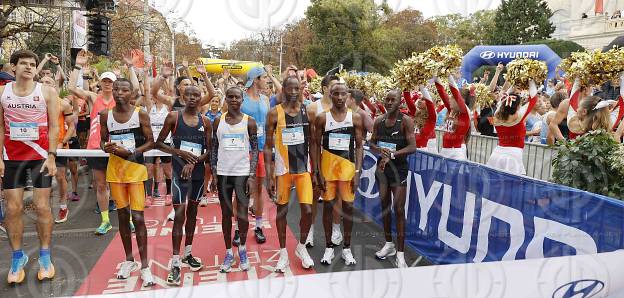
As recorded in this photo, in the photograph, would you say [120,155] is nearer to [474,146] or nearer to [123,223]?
[123,223]

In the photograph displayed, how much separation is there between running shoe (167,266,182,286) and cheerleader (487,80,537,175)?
340cm

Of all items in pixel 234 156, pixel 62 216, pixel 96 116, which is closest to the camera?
pixel 234 156

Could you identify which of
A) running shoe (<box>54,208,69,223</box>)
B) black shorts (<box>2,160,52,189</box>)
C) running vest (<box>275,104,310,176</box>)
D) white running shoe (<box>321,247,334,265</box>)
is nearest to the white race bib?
running vest (<box>275,104,310,176</box>)

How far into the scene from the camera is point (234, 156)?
4453mm

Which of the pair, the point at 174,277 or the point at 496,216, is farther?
the point at 174,277

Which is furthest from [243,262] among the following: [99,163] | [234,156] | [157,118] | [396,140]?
[157,118]

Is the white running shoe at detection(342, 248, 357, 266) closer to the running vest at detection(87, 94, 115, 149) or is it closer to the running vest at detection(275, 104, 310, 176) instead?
the running vest at detection(275, 104, 310, 176)

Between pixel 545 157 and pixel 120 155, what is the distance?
4.67m

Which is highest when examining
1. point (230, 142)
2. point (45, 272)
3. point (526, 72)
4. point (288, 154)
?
point (526, 72)

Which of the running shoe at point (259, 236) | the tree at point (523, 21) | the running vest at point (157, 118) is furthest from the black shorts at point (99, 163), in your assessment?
the tree at point (523, 21)

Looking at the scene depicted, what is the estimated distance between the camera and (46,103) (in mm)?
4418

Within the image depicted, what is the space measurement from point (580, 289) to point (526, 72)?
3176 mm

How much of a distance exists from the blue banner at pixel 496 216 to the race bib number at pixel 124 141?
9.80 ft

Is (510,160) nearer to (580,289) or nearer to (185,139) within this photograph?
(580,289)
